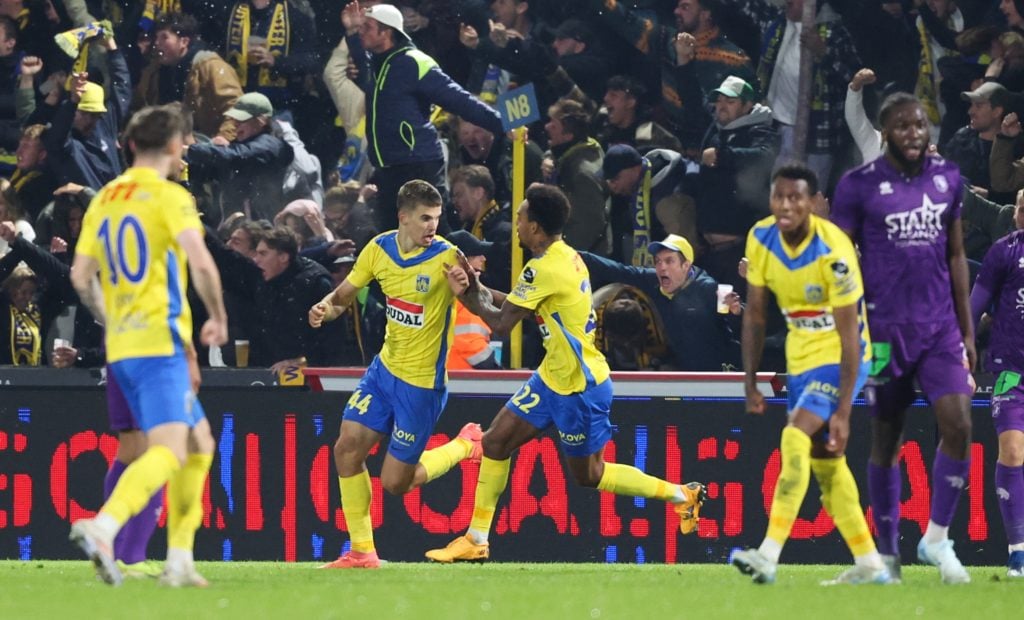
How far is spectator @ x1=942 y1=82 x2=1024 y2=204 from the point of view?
1337cm

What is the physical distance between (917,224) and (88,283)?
396 centimetres

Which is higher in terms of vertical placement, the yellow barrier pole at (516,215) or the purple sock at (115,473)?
the yellow barrier pole at (516,215)

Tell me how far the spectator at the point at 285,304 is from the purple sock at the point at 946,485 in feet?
17.6

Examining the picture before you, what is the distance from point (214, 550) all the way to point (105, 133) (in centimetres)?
428

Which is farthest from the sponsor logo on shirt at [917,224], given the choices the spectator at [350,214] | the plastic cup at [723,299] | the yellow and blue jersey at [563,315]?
the spectator at [350,214]

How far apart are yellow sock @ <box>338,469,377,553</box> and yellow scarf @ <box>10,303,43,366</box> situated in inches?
157

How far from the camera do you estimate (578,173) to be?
1419cm

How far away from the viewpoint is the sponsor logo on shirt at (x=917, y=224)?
353 inches

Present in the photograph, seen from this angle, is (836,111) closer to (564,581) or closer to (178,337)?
(564,581)

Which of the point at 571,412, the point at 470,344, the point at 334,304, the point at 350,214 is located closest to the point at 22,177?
the point at 350,214

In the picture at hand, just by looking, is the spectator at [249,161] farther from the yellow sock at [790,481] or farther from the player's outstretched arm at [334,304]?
the yellow sock at [790,481]

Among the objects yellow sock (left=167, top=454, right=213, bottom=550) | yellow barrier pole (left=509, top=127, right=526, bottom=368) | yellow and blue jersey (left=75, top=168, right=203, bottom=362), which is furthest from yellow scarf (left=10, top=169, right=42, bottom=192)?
yellow sock (left=167, top=454, right=213, bottom=550)

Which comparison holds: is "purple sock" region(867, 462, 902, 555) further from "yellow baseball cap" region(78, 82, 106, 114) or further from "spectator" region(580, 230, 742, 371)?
"yellow baseball cap" region(78, 82, 106, 114)

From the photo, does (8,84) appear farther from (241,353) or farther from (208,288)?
(208,288)
